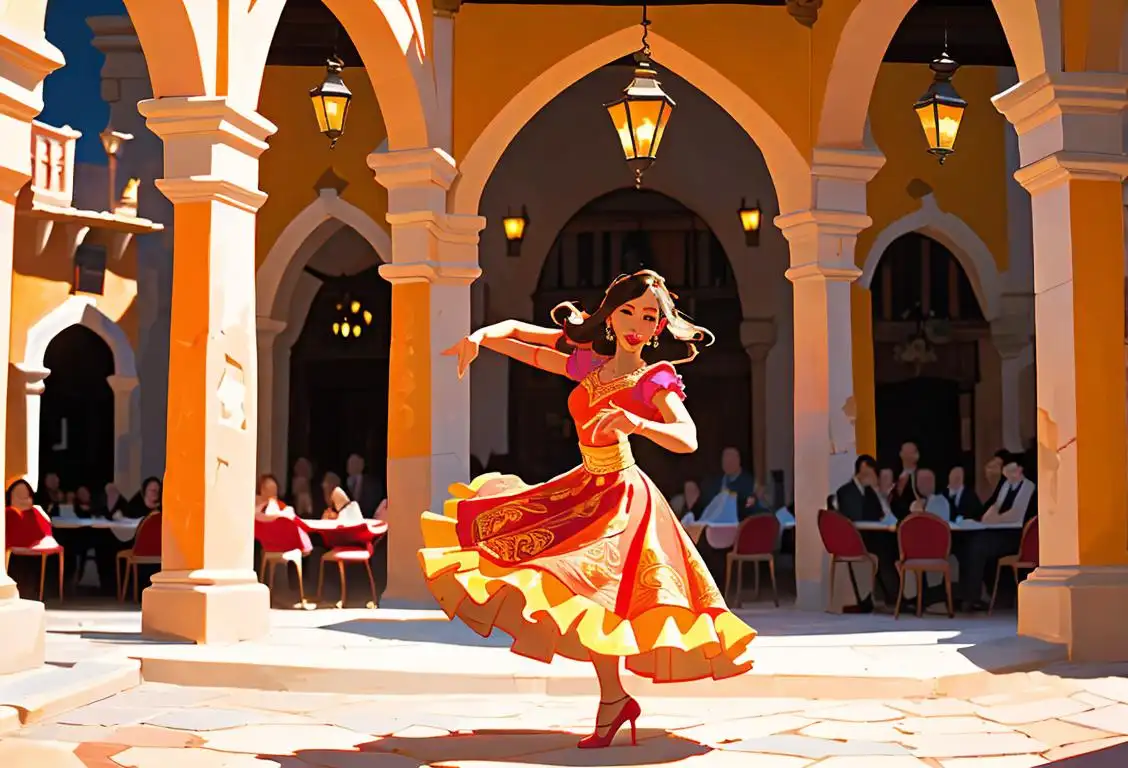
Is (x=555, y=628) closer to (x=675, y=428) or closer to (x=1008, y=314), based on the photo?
(x=675, y=428)

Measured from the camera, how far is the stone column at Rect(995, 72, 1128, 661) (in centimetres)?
706

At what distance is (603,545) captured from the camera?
4.61 meters

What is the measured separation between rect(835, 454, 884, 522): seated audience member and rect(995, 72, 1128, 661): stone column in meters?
2.97

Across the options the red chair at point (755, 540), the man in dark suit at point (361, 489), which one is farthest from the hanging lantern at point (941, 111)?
the man in dark suit at point (361, 489)

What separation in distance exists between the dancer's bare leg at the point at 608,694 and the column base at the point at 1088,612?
10.7ft

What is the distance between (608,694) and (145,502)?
8.57 m

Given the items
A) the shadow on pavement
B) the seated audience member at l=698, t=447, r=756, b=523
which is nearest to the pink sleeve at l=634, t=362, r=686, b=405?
the shadow on pavement

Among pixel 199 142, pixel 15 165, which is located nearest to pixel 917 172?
pixel 199 142

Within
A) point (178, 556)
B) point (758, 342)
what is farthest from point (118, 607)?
point (758, 342)

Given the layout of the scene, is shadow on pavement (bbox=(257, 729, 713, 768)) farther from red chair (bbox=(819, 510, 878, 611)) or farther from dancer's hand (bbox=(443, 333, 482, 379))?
red chair (bbox=(819, 510, 878, 611))

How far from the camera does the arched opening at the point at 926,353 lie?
17.0m

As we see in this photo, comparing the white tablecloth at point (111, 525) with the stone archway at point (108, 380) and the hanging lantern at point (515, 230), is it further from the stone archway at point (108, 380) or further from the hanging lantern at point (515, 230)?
the hanging lantern at point (515, 230)

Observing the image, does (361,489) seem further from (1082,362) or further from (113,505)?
(1082,362)

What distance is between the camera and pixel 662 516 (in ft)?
15.6
